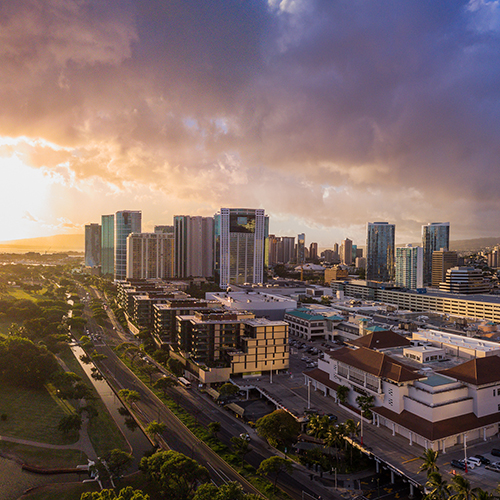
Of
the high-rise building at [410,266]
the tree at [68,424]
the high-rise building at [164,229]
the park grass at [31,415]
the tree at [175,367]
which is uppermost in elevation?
the high-rise building at [164,229]

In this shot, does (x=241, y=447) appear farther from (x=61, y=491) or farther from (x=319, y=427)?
(x=61, y=491)

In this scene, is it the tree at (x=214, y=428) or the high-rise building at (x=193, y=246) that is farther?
the high-rise building at (x=193, y=246)

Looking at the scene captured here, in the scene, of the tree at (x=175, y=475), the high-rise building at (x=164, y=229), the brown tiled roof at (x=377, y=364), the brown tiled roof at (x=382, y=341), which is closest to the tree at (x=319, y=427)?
the brown tiled roof at (x=377, y=364)

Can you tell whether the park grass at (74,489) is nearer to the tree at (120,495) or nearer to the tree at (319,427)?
the tree at (120,495)

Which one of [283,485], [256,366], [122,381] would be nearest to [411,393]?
[283,485]

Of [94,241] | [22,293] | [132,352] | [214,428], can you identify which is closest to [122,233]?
[22,293]

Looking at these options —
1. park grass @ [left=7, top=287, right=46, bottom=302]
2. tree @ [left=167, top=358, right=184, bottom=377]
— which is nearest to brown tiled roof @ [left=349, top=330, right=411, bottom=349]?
tree @ [left=167, top=358, right=184, bottom=377]

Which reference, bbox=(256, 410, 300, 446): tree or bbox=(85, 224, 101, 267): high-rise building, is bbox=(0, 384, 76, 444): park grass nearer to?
bbox=(256, 410, 300, 446): tree
